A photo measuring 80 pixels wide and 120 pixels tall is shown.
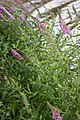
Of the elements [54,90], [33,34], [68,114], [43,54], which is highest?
[33,34]

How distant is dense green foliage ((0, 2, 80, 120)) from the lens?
2.99m

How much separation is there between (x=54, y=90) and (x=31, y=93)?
20cm

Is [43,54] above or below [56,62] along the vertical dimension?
above

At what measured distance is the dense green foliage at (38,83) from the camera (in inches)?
118

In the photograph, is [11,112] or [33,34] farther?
[33,34]

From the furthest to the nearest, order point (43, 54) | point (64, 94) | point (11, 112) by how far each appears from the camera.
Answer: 1. point (43, 54)
2. point (11, 112)
3. point (64, 94)

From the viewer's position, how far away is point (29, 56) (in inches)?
123

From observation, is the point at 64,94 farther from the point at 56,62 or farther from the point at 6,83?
the point at 6,83

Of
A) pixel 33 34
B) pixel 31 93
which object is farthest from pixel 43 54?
pixel 31 93

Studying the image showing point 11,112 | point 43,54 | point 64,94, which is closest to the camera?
point 64,94

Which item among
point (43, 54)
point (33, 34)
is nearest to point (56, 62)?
point (43, 54)

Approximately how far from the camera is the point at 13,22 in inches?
143

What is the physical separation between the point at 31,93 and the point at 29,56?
0.31 meters

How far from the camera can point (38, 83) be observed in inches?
119
